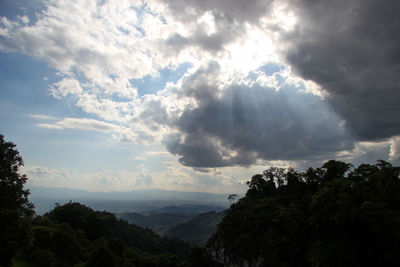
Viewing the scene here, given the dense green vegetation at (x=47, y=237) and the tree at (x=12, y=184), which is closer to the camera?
the dense green vegetation at (x=47, y=237)

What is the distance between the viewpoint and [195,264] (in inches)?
3046

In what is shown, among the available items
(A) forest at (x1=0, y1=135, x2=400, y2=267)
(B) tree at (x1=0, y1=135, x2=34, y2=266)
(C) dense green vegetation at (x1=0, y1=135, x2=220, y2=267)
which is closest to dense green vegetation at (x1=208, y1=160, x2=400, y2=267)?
(A) forest at (x1=0, y1=135, x2=400, y2=267)

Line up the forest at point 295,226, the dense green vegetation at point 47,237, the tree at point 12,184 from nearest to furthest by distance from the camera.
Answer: the dense green vegetation at point 47,237, the forest at point 295,226, the tree at point 12,184

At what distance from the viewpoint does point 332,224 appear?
3369cm

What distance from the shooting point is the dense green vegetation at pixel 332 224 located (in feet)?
95.1

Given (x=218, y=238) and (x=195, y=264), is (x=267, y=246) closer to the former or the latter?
(x=218, y=238)

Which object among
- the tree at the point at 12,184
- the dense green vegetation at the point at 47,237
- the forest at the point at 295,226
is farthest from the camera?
the tree at the point at 12,184

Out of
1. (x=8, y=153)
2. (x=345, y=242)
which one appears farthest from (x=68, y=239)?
(x=345, y=242)

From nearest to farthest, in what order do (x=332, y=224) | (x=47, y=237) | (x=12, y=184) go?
(x=332, y=224) → (x=12, y=184) → (x=47, y=237)

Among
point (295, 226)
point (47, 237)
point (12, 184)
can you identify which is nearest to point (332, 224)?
point (295, 226)

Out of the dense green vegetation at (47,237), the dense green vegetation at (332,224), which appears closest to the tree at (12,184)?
the dense green vegetation at (47,237)

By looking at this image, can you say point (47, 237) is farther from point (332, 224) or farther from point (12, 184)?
point (332, 224)

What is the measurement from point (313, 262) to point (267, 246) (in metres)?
8.67

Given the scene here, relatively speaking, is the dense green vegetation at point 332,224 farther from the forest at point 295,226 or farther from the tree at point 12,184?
the tree at point 12,184
